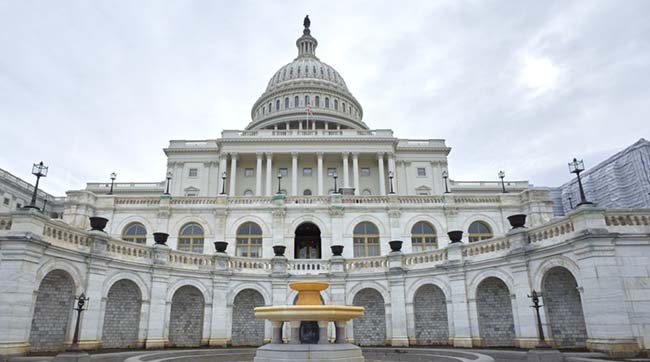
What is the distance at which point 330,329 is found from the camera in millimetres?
28141

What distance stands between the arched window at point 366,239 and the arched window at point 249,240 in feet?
28.4

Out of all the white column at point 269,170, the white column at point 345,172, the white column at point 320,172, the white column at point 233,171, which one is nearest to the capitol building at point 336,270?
the white column at point 320,172

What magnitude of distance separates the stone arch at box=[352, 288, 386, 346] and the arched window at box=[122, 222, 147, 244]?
2089cm

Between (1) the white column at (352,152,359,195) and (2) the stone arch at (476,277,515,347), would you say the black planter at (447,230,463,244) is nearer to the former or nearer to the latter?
(2) the stone arch at (476,277,515,347)

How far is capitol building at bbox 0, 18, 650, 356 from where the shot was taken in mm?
17734

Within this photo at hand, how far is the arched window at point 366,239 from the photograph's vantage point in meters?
37.3

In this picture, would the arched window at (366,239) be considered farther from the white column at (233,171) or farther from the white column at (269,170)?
the white column at (233,171)

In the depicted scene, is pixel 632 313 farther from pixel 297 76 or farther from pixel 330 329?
pixel 297 76

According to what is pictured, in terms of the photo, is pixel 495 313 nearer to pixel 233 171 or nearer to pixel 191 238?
pixel 191 238

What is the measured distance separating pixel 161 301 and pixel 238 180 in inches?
1887

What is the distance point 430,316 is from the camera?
26828 millimetres

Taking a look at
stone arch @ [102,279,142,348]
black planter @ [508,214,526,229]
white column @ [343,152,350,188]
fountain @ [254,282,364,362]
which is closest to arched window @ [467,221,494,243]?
black planter @ [508,214,526,229]

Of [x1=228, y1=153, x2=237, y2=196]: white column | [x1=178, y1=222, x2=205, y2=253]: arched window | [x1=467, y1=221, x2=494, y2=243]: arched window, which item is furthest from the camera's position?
[x1=228, y1=153, x2=237, y2=196]: white column

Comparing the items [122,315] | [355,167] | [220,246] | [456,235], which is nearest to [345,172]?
[355,167]
